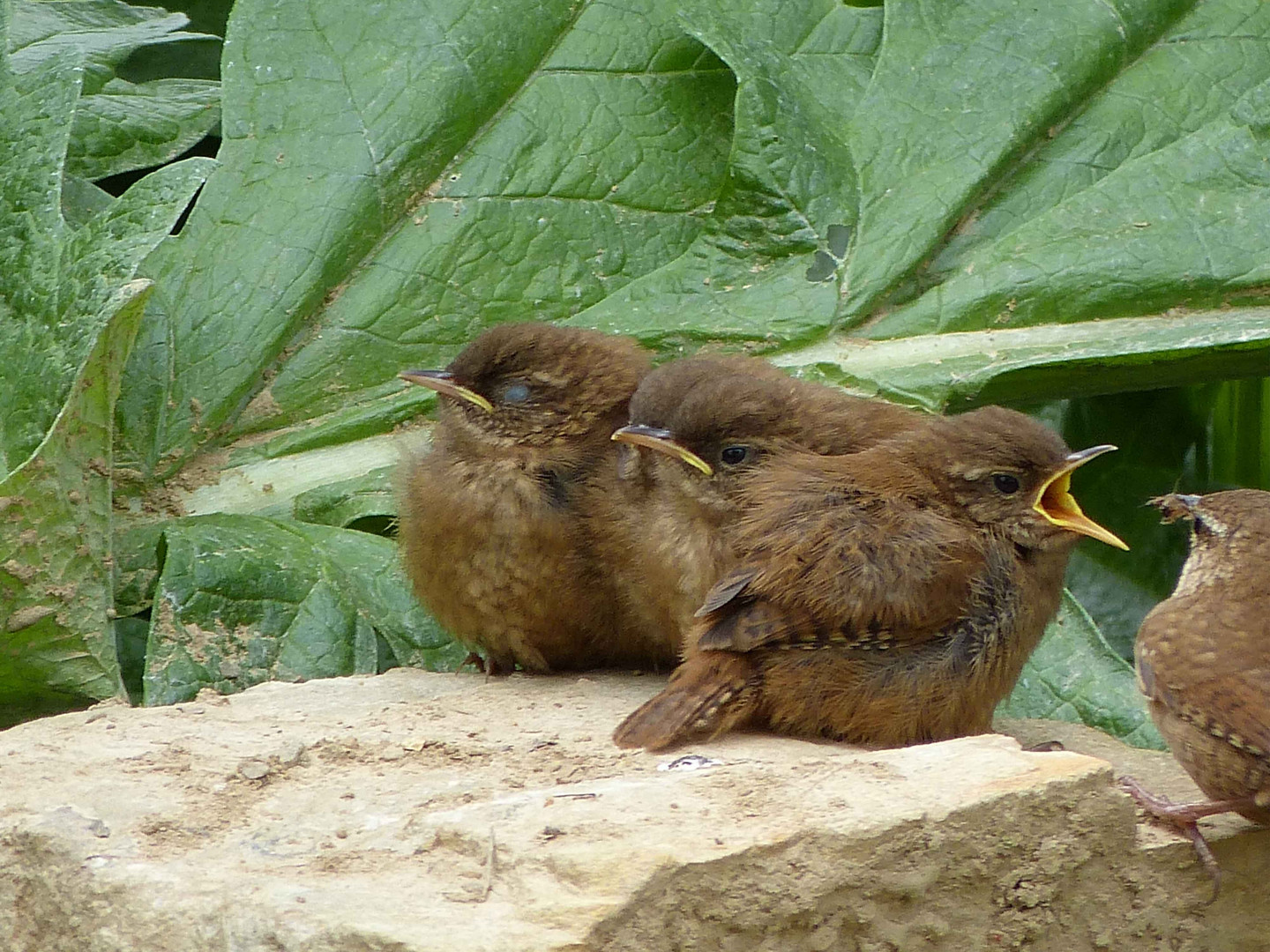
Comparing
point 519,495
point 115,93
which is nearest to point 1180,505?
point 519,495

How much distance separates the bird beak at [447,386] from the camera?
12.0 ft

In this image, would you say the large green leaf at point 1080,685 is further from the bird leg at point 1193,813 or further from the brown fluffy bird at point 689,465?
the bird leg at point 1193,813

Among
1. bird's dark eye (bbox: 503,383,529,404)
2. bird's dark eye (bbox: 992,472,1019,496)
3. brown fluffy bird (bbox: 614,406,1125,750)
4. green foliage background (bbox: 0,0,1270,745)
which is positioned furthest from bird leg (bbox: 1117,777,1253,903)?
bird's dark eye (bbox: 503,383,529,404)

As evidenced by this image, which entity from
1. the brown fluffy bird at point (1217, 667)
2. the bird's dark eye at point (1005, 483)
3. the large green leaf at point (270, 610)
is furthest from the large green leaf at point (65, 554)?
the brown fluffy bird at point (1217, 667)

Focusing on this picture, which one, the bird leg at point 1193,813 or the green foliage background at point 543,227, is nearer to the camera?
the bird leg at point 1193,813

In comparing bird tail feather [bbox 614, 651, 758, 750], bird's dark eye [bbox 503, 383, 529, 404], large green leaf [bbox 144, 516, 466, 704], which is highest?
bird's dark eye [bbox 503, 383, 529, 404]

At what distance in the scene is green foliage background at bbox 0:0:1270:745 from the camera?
12.9 ft

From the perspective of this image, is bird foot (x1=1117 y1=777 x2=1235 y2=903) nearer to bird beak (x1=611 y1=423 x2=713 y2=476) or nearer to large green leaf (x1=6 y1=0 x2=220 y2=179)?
bird beak (x1=611 y1=423 x2=713 y2=476)

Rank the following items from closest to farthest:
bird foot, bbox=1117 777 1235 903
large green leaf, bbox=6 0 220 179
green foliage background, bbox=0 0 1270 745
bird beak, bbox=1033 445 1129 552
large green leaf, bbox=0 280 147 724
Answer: bird foot, bbox=1117 777 1235 903
bird beak, bbox=1033 445 1129 552
large green leaf, bbox=0 280 147 724
green foliage background, bbox=0 0 1270 745
large green leaf, bbox=6 0 220 179

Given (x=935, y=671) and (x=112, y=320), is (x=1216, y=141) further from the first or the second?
(x=112, y=320)

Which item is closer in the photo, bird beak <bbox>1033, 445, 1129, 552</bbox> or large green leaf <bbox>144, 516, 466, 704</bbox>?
bird beak <bbox>1033, 445, 1129, 552</bbox>

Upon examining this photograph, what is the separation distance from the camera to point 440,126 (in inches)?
178

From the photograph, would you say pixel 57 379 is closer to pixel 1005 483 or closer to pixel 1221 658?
pixel 1005 483

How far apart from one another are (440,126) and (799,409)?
159cm
